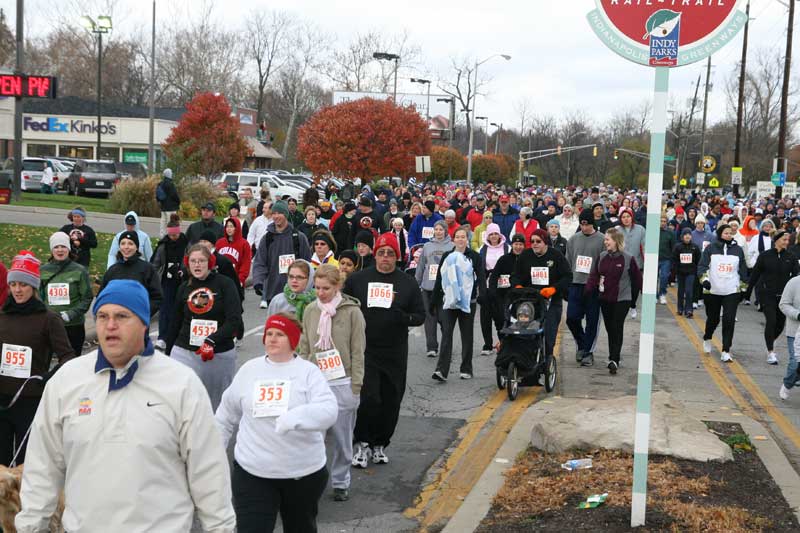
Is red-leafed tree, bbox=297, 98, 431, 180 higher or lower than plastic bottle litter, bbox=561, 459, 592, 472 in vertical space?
higher

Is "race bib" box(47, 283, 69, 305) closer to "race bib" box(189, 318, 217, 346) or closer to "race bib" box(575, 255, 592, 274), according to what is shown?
"race bib" box(189, 318, 217, 346)

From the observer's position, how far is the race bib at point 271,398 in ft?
16.8

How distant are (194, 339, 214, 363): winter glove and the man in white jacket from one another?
12.6 feet

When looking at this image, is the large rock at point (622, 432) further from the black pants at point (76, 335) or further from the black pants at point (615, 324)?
the black pants at point (76, 335)

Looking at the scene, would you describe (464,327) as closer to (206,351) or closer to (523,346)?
(523,346)

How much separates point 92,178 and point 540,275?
3503 centimetres

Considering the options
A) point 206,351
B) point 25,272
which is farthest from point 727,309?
point 25,272

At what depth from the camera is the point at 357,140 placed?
44656mm

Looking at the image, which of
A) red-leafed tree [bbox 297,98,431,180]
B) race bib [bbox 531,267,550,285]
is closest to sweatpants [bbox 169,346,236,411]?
race bib [bbox 531,267,550,285]

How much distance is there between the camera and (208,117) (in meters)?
44.2

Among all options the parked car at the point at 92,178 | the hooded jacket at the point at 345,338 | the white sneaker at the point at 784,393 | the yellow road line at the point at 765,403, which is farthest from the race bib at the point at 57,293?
the parked car at the point at 92,178

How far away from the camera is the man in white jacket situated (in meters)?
3.44

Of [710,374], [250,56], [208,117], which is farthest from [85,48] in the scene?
[710,374]

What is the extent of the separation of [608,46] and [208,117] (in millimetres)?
39897
